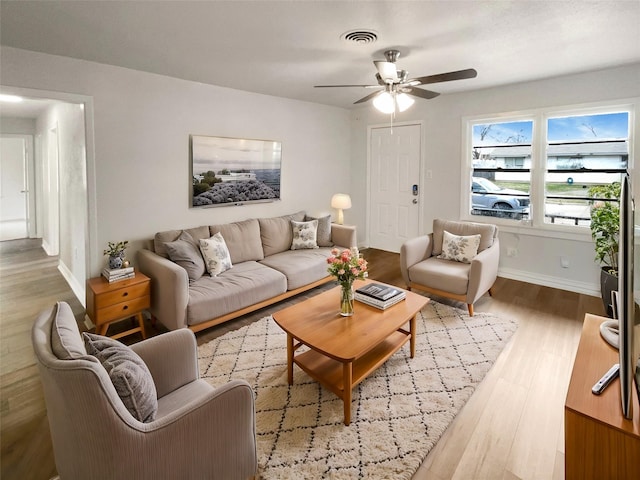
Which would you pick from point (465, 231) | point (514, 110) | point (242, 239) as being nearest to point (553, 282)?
point (465, 231)

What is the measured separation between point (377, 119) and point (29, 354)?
5180mm

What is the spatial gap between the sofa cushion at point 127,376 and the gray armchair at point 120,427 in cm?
8

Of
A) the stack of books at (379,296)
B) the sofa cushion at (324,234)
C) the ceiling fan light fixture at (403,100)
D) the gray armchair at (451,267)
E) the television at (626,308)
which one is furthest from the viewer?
the sofa cushion at (324,234)

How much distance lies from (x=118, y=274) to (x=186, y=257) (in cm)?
57

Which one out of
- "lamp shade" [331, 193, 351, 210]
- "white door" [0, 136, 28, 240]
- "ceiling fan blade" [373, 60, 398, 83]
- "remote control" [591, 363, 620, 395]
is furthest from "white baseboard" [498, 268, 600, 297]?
"white door" [0, 136, 28, 240]

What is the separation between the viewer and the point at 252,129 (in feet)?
14.5

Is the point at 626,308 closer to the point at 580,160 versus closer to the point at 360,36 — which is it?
the point at 360,36

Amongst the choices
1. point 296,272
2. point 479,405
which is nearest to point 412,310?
point 479,405

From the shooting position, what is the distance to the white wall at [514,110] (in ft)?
12.2

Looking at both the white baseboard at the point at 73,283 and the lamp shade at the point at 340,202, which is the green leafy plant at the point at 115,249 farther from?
the lamp shade at the point at 340,202

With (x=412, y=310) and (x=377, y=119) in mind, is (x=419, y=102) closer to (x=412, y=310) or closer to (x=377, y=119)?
(x=377, y=119)

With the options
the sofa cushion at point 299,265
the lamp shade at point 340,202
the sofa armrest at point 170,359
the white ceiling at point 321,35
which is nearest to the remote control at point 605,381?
the sofa armrest at point 170,359

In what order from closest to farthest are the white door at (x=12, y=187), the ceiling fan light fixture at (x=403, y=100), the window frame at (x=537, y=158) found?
1. the ceiling fan light fixture at (x=403, y=100)
2. the window frame at (x=537, y=158)
3. the white door at (x=12, y=187)

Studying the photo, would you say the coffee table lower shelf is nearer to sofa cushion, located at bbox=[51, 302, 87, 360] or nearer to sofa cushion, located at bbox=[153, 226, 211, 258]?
sofa cushion, located at bbox=[51, 302, 87, 360]
